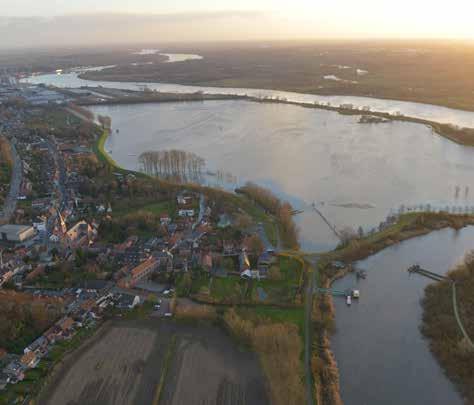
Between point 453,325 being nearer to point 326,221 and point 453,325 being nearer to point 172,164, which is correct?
point 326,221

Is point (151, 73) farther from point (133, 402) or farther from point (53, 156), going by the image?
point (133, 402)

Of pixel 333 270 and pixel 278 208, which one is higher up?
pixel 278 208

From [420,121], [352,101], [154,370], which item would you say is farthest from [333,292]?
[352,101]

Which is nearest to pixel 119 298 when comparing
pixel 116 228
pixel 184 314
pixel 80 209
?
pixel 184 314

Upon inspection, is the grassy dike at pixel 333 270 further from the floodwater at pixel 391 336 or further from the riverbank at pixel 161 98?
the riverbank at pixel 161 98

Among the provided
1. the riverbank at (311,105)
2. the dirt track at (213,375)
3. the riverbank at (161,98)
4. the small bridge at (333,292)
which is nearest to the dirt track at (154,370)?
the dirt track at (213,375)

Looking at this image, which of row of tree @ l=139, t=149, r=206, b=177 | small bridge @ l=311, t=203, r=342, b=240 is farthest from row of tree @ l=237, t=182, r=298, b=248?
row of tree @ l=139, t=149, r=206, b=177
